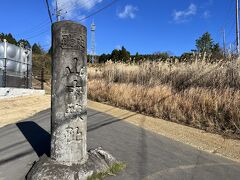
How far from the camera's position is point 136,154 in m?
6.05

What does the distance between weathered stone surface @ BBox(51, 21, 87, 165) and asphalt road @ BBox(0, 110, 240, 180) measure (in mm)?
740

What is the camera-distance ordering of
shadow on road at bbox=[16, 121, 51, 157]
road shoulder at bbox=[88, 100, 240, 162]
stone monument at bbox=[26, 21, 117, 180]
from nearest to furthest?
stone monument at bbox=[26, 21, 117, 180] < shadow on road at bbox=[16, 121, 51, 157] < road shoulder at bbox=[88, 100, 240, 162]

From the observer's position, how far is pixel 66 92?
4715 mm

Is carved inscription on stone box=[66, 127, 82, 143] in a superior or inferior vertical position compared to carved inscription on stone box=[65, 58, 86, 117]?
inferior

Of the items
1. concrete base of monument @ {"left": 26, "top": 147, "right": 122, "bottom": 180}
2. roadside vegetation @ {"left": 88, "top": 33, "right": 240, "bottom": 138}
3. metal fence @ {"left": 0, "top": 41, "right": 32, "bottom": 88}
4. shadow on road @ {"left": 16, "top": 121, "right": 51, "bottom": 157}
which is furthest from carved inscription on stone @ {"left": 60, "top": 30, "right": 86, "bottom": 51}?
metal fence @ {"left": 0, "top": 41, "right": 32, "bottom": 88}

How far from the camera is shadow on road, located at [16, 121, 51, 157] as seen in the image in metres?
6.14

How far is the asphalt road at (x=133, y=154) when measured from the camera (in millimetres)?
5004

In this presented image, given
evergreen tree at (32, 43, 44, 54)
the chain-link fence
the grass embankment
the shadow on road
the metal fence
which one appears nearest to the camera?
the shadow on road

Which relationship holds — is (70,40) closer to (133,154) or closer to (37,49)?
(133,154)

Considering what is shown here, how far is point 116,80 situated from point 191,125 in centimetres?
900

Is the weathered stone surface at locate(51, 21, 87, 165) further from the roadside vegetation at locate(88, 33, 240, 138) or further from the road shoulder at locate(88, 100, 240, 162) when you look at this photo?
the roadside vegetation at locate(88, 33, 240, 138)

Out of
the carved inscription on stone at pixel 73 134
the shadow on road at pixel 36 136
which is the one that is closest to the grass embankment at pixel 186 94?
the shadow on road at pixel 36 136

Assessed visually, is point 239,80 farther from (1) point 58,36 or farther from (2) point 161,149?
(1) point 58,36

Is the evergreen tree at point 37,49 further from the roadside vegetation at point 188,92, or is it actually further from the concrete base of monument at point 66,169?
the concrete base of monument at point 66,169
